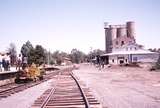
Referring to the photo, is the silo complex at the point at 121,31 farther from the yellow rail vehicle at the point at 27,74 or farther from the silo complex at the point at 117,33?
the yellow rail vehicle at the point at 27,74

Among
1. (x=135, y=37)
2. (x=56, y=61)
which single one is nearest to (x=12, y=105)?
(x=135, y=37)

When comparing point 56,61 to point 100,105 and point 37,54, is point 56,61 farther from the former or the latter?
point 100,105

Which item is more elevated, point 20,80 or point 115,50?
point 115,50

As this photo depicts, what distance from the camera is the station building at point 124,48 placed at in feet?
296

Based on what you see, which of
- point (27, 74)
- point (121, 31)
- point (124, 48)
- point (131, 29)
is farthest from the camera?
point (121, 31)

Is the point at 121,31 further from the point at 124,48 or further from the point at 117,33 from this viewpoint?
the point at 124,48

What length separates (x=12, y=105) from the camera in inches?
622

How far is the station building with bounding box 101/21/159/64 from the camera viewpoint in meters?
90.3

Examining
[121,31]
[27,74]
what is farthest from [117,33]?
[27,74]

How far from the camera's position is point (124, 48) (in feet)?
319

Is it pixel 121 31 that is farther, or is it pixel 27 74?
pixel 121 31

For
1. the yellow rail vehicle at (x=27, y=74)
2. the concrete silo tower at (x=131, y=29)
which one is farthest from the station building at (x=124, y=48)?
the yellow rail vehicle at (x=27, y=74)

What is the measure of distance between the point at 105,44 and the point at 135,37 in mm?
11842

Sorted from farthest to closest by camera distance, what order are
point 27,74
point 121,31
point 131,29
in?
point 121,31 < point 131,29 < point 27,74
